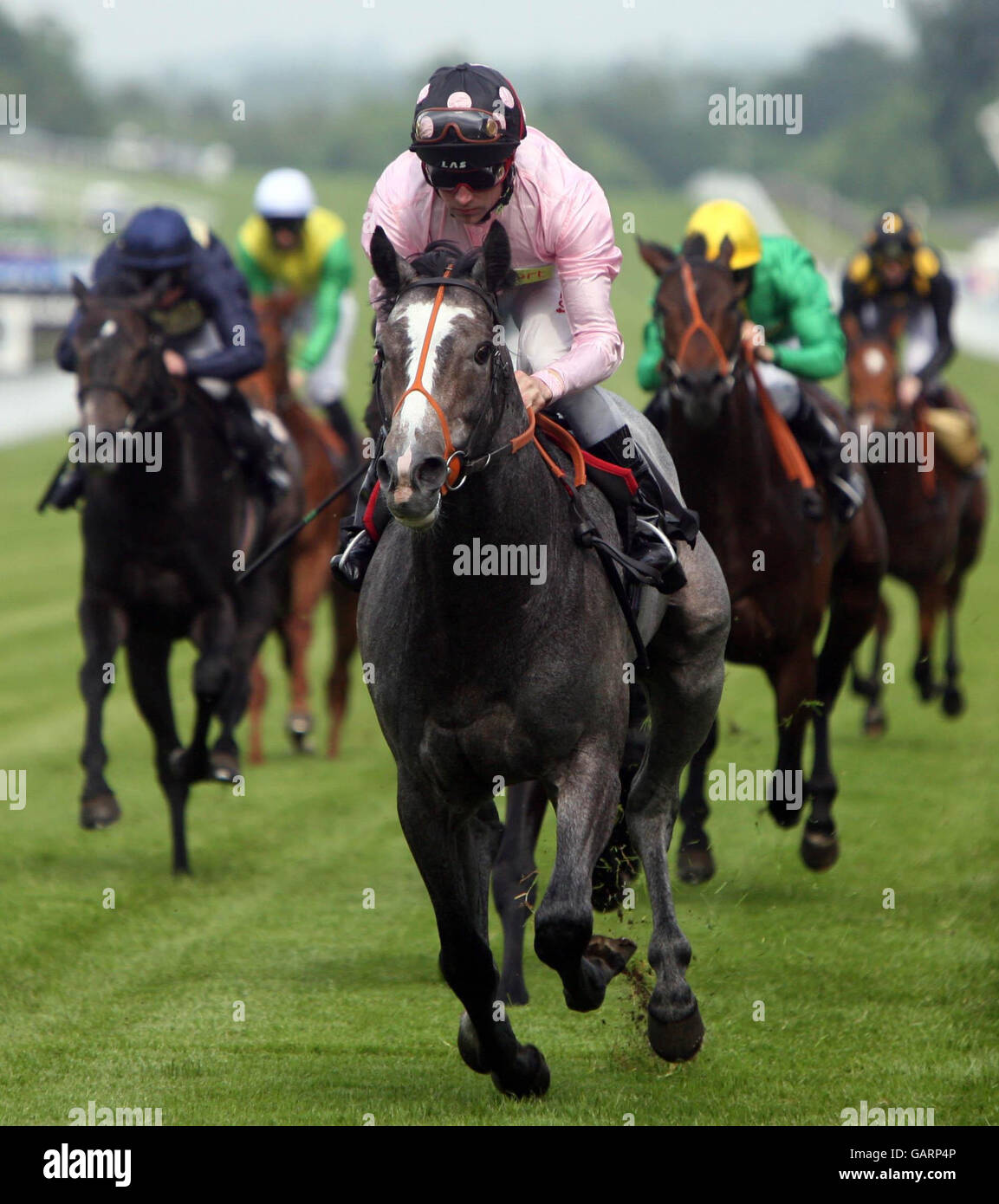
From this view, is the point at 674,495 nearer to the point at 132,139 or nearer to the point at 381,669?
the point at 381,669

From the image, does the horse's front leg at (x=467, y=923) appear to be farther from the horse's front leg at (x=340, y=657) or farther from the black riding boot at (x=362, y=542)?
the horse's front leg at (x=340, y=657)

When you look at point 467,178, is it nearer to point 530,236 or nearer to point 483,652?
point 530,236

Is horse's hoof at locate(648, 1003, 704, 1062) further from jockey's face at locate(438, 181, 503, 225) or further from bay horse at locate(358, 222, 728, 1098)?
jockey's face at locate(438, 181, 503, 225)

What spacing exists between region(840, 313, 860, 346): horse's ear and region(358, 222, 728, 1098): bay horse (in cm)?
639

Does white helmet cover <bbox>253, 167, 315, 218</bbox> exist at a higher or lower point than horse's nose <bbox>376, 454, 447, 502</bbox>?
higher

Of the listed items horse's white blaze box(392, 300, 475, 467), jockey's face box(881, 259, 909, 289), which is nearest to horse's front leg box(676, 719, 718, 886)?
horse's white blaze box(392, 300, 475, 467)

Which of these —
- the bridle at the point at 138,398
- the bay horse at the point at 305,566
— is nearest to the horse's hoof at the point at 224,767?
the bridle at the point at 138,398

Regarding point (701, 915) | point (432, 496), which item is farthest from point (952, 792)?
point (432, 496)

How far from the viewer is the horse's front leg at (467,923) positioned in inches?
189

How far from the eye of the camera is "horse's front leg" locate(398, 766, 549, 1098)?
4.80 meters

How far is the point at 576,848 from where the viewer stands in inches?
182

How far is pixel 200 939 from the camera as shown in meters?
7.17

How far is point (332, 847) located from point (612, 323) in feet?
14.6

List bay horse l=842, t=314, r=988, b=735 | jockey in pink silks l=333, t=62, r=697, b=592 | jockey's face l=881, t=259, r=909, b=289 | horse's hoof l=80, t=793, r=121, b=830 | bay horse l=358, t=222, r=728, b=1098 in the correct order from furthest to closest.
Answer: jockey's face l=881, t=259, r=909, b=289 < bay horse l=842, t=314, r=988, b=735 < horse's hoof l=80, t=793, r=121, b=830 < jockey in pink silks l=333, t=62, r=697, b=592 < bay horse l=358, t=222, r=728, b=1098
